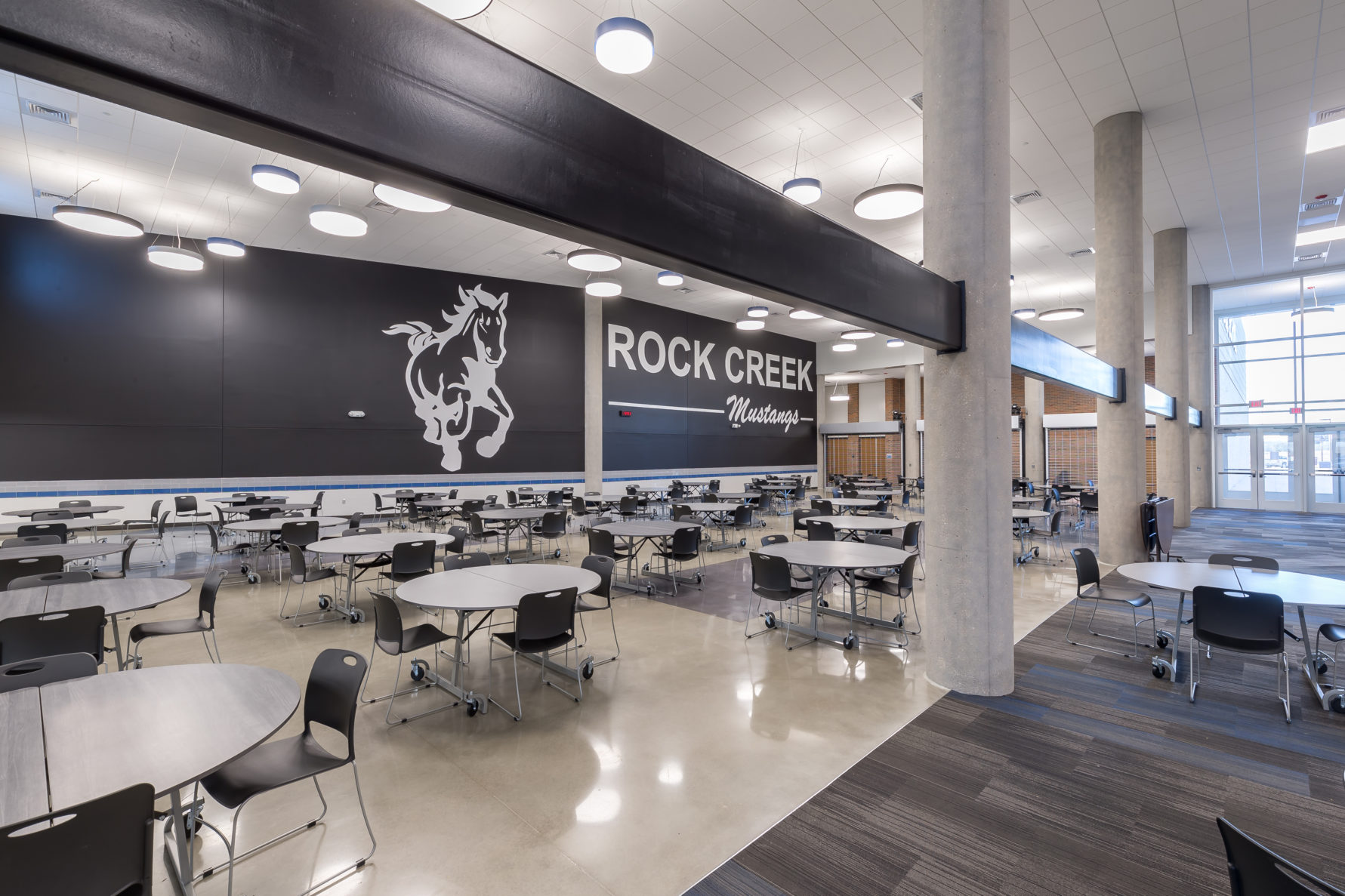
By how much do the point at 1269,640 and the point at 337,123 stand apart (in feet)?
17.8

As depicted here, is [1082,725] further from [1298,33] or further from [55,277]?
[55,277]

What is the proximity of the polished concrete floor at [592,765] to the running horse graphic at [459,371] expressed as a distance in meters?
8.25

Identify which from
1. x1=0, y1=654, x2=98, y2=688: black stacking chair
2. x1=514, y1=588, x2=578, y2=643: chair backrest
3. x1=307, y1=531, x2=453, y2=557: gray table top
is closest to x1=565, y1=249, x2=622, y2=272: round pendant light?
x1=307, y1=531, x2=453, y2=557: gray table top

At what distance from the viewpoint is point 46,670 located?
8.08ft

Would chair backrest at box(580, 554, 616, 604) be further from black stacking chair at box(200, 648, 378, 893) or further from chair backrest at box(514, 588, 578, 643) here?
black stacking chair at box(200, 648, 378, 893)

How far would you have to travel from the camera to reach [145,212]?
1007cm

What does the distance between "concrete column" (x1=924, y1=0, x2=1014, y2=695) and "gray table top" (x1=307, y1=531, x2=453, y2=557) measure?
15.1ft

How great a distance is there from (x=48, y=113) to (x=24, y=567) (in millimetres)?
6053

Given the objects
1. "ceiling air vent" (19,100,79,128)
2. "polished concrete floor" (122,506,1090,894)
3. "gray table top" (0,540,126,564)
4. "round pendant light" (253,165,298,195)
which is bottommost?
"polished concrete floor" (122,506,1090,894)

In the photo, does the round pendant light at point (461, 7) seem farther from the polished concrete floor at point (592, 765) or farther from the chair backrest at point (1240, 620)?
the chair backrest at point (1240, 620)

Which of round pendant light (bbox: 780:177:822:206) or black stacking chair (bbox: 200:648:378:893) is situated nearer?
black stacking chair (bbox: 200:648:378:893)

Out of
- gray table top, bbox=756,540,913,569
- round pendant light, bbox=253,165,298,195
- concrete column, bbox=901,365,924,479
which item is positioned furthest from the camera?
concrete column, bbox=901,365,924,479

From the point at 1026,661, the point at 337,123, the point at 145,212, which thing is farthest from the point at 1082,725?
the point at 145,212

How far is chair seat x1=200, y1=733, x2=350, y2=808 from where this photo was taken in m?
2.19
